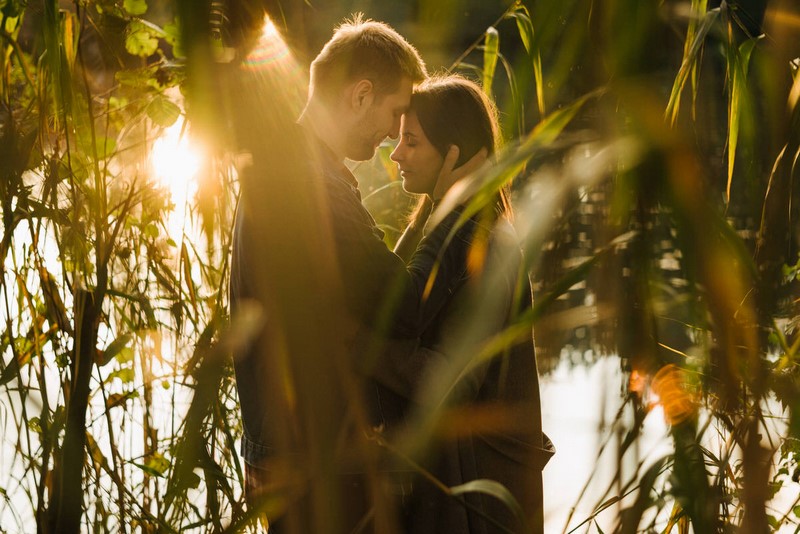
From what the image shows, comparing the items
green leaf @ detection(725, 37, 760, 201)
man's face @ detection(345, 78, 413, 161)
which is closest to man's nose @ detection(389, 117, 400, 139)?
man's face @ detection(345, 78, 413, 161)

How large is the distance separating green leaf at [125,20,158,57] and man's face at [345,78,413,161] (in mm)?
318

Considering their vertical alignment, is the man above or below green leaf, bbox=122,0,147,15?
below

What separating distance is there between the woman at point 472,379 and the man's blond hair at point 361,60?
0.06 meters

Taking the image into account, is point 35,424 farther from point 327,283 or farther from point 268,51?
point 268,51

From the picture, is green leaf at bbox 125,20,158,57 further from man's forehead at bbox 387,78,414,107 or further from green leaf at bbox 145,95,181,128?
man's forehead at bbox 387,78,414,107

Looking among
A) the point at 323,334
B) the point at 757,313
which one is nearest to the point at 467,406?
the point at 323,334

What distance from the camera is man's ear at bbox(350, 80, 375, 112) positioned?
Result: 1.01 metres

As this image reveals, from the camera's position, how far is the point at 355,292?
799mm

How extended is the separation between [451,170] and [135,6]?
1.54ft

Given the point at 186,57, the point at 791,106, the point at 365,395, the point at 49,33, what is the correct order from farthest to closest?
the point at 365,395 → the point at 49,33 → the point at 791,106 → the point at 186,57

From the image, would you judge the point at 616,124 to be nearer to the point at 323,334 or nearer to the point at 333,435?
the point at 323,334

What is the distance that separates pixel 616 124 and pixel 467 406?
0.55 metres

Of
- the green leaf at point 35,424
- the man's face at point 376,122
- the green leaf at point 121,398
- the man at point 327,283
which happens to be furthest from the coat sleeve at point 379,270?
the green leaf at point 35,424

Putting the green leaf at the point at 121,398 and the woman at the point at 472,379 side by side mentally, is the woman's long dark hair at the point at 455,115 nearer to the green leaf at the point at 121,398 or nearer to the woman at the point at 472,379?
the woman at the point at 472,379
